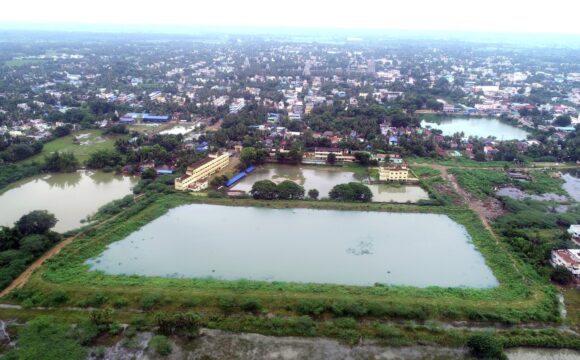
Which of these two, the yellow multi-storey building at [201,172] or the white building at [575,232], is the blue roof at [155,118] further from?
the white building at [575,232]

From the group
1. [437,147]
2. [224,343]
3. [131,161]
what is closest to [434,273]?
[224,343]

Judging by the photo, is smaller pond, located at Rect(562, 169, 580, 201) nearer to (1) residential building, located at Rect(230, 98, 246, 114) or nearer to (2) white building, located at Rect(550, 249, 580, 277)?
(2) white building, located at Rect(550, 249, 580, 277)

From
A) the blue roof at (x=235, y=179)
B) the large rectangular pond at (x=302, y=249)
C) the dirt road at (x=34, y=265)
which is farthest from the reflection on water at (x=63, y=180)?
the blue roof at (x=235, y=179)

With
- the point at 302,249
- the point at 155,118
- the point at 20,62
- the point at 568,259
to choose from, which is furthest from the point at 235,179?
the point at 20,62

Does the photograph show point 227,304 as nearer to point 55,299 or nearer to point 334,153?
point 55,299

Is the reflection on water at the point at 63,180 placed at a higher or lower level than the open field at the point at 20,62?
lower

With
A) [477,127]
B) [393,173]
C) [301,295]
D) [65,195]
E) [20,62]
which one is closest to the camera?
[301,295]
